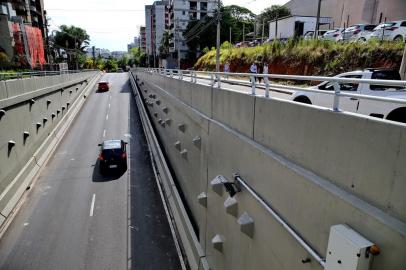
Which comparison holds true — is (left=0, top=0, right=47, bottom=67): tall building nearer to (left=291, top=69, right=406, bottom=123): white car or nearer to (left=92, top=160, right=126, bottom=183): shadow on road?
(left=92, top=160, right=126, bottom=183): shadow on road

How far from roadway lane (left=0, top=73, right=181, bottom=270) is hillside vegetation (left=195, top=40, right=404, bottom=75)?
15368mm

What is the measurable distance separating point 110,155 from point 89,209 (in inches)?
175

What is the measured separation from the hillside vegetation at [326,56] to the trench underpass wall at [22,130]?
20560 millimetres

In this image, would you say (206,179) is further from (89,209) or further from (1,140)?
(1,140)

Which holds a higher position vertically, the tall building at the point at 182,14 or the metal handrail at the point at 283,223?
the tall building at the point at 182,14

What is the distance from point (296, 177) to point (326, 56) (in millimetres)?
22196

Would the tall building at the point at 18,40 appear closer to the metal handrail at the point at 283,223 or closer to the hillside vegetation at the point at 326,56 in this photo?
the hillside vegetation at the point at 326,56

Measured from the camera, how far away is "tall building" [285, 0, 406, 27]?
4023cm

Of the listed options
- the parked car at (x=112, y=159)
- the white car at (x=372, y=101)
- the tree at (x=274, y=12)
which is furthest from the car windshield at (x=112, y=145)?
the tree at (x=274, y=12)

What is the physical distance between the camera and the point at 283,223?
218 inches

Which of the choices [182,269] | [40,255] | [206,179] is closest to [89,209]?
[40,255]

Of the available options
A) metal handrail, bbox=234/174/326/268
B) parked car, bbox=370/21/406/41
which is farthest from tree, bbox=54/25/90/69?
metal handrail, bbox=234/174/326/268

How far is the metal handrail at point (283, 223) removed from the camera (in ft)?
15.1

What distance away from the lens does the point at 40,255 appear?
38.9ft
